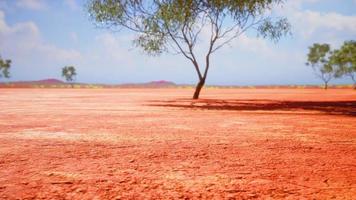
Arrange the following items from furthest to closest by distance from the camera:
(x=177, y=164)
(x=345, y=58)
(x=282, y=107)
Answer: (x=345, y=58) < (x=282, y=107) < (x=177, y=164)

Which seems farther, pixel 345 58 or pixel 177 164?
pixel 345 58

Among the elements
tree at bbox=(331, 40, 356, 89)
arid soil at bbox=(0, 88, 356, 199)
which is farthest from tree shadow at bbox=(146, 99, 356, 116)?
tree at bbox=(331, 40, 356, 89)

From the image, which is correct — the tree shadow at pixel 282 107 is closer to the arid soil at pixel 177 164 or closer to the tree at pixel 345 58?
the arid soil at pixel 177 164

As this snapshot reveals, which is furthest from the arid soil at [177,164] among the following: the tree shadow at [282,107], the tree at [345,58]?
the tree at [345,58]

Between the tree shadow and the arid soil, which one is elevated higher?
the arid soil

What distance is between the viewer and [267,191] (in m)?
4.19

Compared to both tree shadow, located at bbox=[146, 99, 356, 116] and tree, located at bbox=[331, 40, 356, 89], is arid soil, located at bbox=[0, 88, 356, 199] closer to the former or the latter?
tree shadow, located at bbox=[146, 99, 356, 116]

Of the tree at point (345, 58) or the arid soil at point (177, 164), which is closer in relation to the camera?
the arid soil at point (177, 164)

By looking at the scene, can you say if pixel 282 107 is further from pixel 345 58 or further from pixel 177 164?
pixel 345 58

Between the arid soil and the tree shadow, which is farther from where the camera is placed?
the tree shadow

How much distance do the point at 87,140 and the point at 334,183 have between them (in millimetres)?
5083

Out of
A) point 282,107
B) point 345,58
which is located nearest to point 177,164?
point 282,107

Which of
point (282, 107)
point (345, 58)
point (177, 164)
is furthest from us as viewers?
point (345, 58)

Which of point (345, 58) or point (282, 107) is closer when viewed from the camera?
point (282, 107)
